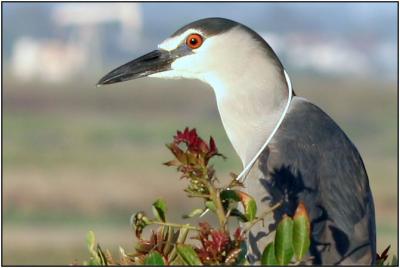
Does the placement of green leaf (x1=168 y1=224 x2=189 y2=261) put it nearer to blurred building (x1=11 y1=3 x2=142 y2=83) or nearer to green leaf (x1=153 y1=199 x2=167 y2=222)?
green leaf (x1=153 y1=199 x2=167 y2=222)

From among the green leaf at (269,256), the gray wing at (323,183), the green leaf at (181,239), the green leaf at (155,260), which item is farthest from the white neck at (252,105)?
the green leaf at (269,256)

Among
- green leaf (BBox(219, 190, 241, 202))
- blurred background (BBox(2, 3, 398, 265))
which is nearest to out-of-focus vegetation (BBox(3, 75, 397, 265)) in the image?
blurred background (BBox(2, 3, 398, 265))

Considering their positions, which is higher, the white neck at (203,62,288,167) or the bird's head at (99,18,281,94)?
the bird's head at (99,18,281,94)

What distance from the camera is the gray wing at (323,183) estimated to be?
368 cm

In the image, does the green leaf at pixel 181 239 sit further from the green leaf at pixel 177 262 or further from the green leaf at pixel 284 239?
the green leaf at pixel 284 239

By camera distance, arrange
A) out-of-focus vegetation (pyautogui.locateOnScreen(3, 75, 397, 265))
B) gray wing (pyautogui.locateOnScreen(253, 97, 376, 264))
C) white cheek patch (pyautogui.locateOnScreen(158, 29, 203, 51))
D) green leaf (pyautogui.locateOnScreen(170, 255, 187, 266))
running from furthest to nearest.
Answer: out-of-focus vegetation (pyautogui.locateOnScreen(3, 75, 397, 265)) < white cheek patch (pyautogui.locateOnScreen(158, 29, 203, 51)) < gray wing (pyautogui.locateOnScreen(253, 97, 376, 264)) < green leaf (pyautogui.locateOnScreen(170, 255, 187, 266))

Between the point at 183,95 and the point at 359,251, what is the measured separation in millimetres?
52703

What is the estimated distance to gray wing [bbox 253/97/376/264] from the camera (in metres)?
3.68

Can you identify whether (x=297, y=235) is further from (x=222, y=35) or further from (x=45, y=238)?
(x=45, y=238)

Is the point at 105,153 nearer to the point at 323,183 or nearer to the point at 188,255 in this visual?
the point at 323,183

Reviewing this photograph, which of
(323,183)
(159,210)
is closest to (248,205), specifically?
(159,210)

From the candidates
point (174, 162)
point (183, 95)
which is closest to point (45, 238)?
point (174, 162)

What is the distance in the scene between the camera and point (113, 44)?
114m

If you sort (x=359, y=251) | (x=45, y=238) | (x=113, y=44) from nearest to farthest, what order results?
1. (x=359, y=251)
2. (x=45, y=238)
3. (x=113, y=44)
